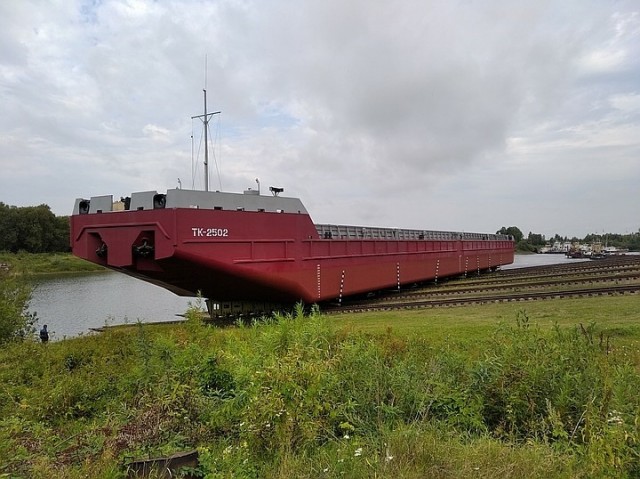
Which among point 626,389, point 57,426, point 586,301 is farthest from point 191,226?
point 586,301

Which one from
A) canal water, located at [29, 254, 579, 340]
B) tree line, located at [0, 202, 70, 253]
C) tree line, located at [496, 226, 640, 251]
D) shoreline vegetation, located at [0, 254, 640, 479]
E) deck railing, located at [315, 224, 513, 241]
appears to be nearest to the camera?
shoreline vegetation, located at [0, 254, 640, 479]

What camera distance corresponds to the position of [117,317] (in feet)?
73.3

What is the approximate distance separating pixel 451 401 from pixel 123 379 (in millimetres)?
4198

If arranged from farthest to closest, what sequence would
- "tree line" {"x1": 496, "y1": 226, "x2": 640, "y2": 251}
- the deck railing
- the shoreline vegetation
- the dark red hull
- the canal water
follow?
"tree line" {"x1": 496, "y1": 226, "x2": 640, "y2": 251} < the canal water < the deck railing < the dark red hull < the shoreline vegetation

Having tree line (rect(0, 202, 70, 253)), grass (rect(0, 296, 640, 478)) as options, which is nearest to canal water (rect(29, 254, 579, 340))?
grass (rect(0, 296, 640, 478))

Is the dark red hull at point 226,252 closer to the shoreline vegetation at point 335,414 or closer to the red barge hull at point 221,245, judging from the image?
the red barge hull at point 221,245

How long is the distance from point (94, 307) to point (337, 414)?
1001 inches

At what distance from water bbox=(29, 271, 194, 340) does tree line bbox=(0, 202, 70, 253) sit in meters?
29.7

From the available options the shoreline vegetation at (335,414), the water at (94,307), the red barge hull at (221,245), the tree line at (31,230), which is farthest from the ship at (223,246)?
the tree line at (31,230)

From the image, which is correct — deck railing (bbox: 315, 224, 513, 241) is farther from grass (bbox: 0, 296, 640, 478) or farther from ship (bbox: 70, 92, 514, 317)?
grass (bbox: 0, 296, 640, 478)

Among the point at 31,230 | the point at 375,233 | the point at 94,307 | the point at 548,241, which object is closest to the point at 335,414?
the point at 375,233

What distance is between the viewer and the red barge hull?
13.2 metres

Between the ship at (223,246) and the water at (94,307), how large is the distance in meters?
5.09

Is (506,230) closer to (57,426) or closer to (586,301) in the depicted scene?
(586,301)
